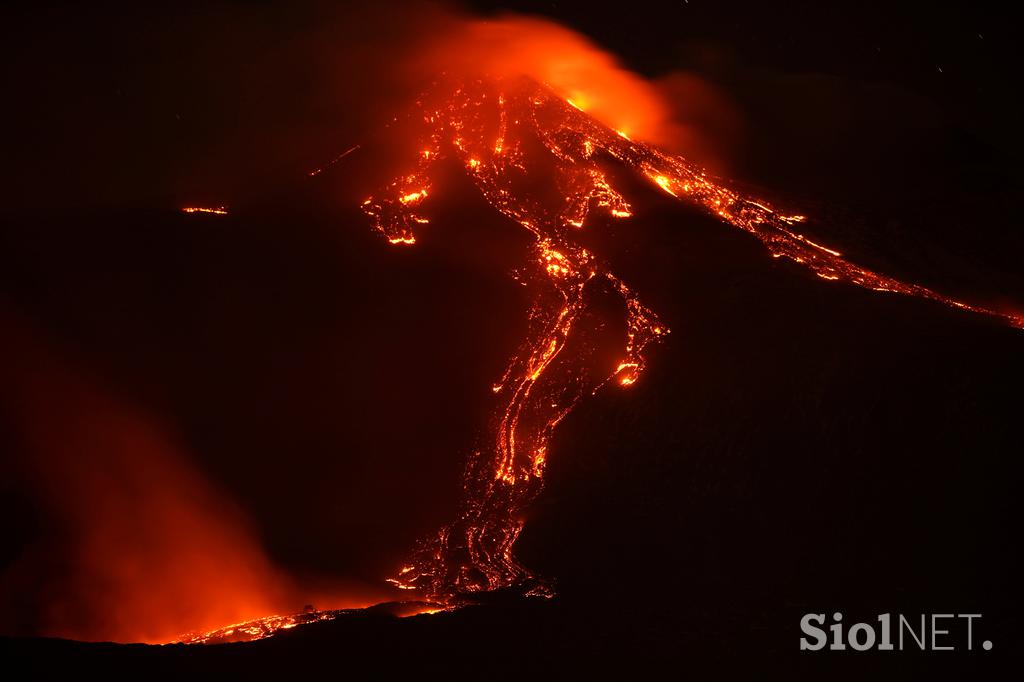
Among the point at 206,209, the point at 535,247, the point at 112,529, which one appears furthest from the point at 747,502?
the point at 206,209

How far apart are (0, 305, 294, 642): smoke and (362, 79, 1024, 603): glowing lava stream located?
A: 3.15 m

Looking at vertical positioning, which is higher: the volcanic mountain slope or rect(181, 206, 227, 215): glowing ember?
rect(181, 206, 227, 215): glowing ember

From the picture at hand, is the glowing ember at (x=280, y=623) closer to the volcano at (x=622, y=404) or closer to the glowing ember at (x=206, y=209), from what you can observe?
the volcano at (x=622, y=404)

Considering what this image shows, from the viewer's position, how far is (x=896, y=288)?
25250 millimetres

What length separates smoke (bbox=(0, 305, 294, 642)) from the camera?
1964 centimetres

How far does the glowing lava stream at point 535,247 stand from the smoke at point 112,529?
10.3 feet

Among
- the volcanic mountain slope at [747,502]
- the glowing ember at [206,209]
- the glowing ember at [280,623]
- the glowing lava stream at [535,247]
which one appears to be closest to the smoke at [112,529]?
the glowing ember at [280,623]

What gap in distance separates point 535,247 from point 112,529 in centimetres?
1157

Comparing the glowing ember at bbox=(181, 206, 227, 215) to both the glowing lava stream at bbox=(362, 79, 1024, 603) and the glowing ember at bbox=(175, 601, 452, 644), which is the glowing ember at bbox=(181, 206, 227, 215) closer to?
the glowing lava stream at bbox=(362, 79, 1024, 603)

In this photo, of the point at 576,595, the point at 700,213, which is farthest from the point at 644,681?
the point at 700,213

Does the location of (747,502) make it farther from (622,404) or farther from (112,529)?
(112,529)

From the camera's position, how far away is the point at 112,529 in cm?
2145

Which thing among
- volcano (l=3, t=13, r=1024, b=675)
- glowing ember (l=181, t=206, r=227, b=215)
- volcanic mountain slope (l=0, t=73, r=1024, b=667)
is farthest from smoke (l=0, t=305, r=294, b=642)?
glowing ember (l=181, t=206, r=227, b=215)

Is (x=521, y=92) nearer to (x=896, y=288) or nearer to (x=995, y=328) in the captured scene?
(x=896, y=288)
